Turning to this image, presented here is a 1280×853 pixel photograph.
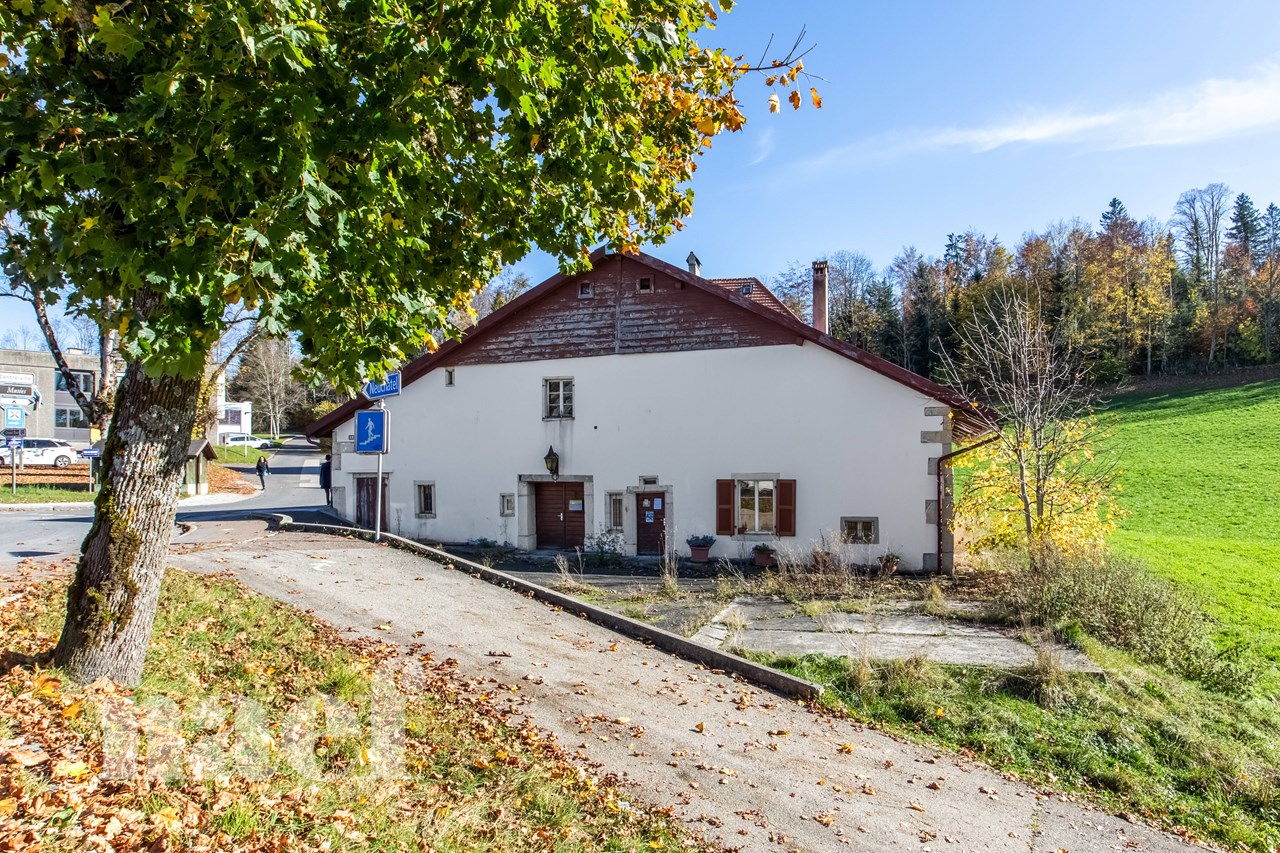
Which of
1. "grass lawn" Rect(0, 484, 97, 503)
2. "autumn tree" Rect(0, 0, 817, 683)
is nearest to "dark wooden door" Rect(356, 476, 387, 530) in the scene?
"grass lawn" Rect(0, 484, 97, 503)

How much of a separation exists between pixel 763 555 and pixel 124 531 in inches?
498

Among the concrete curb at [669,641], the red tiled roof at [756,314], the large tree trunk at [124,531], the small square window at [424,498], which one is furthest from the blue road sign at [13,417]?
the large tree trunk at [124,531]

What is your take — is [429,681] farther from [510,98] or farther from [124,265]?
[510,98]

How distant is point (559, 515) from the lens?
1814 centimetres

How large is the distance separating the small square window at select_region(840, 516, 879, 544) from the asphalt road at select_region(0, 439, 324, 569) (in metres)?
14.1

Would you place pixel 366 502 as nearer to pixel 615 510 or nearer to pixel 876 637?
pixel 615 510

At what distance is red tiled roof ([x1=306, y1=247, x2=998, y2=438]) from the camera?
14977mm

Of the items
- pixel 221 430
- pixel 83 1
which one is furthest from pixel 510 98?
pixel 221 430

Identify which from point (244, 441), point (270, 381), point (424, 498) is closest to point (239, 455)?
point (244, 441)

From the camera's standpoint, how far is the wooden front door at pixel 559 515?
58.9 feet

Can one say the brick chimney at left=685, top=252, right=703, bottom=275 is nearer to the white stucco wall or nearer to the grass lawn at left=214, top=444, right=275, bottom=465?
the white stucco wall

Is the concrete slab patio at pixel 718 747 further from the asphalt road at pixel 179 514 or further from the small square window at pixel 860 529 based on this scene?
the small square window at pixel 860 529

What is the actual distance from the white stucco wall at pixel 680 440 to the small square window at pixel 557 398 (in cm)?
22

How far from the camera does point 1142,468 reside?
31.1m
